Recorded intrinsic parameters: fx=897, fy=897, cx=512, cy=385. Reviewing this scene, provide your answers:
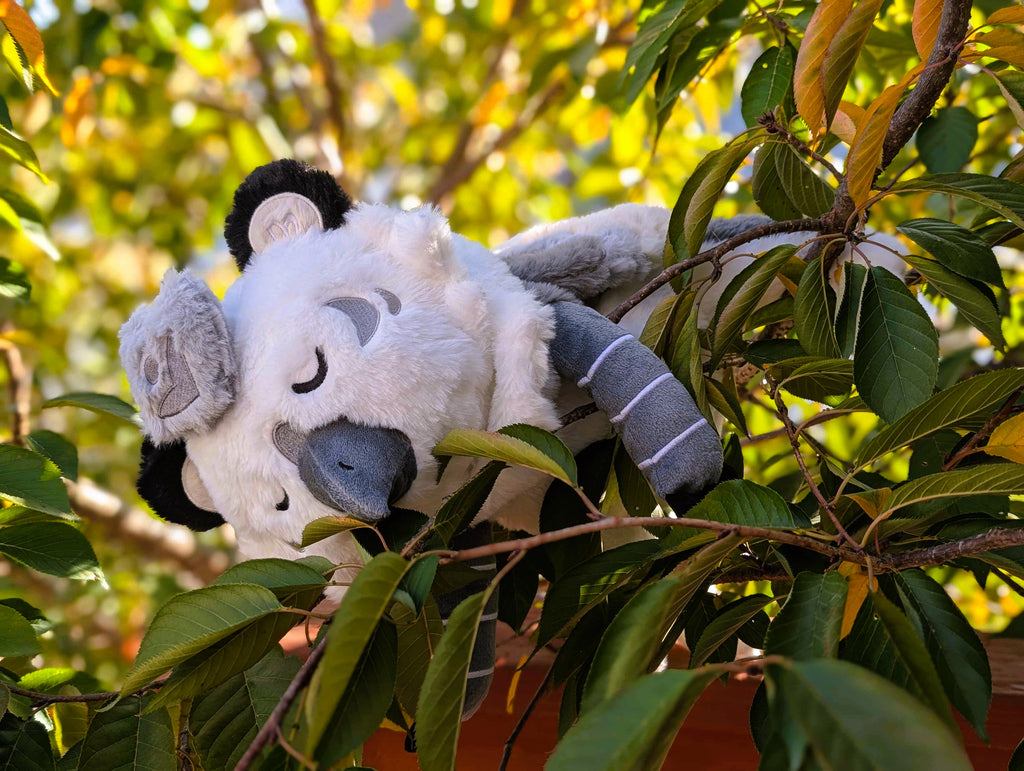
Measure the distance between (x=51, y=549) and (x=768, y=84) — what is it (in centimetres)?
63

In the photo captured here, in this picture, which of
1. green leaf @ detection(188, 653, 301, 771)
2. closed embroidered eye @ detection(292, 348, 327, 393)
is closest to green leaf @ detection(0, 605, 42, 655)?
green leaf @ detection(188, 653, 301, 771)

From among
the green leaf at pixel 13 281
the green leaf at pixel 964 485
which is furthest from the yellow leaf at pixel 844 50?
the green leaf at pixel 13 281

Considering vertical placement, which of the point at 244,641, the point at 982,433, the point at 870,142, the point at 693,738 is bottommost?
the point at 693,738

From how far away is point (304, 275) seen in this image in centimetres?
53

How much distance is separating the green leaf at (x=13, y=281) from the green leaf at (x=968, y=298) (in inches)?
28.8

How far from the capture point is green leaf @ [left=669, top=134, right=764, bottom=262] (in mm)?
540

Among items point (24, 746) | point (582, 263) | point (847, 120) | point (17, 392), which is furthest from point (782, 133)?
point (17, 392)

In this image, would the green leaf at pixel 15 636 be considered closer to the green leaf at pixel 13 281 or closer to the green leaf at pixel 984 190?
the green leaf at pixel 13 281

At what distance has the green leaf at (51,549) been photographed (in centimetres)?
59

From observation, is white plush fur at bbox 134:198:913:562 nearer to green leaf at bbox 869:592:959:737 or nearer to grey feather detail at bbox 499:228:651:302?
Answer: grey feather detail at bbox 499:228:651:302

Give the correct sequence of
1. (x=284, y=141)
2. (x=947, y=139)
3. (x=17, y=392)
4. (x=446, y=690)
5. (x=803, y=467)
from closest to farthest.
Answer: (x=446, y=690)
(x=803, y=467)
(x=947, y=139)
(x=17, y=392)
(x=284, y=141)

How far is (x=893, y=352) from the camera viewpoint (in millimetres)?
504

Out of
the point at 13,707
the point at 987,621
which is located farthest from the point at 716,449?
the point at 987,621

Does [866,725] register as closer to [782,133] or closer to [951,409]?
[951,409]
